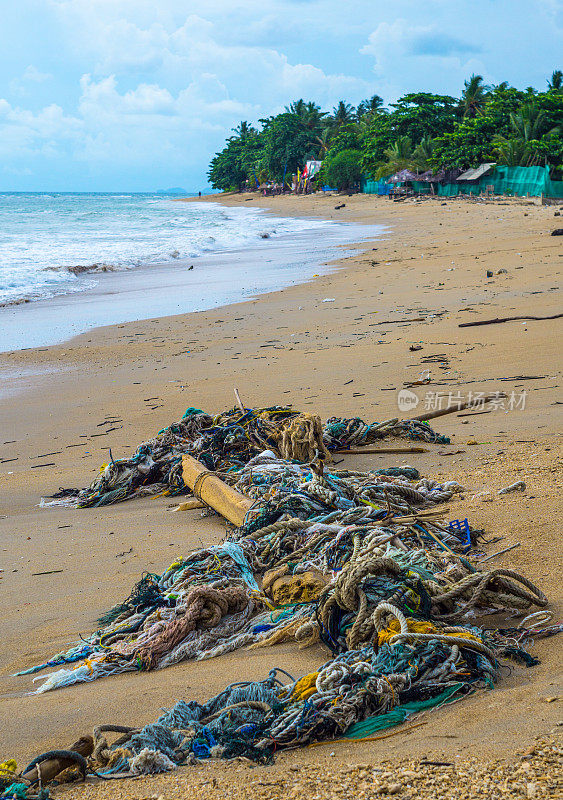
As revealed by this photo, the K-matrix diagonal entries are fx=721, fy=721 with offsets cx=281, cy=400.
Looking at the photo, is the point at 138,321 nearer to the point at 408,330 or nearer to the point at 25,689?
the point at 408,330

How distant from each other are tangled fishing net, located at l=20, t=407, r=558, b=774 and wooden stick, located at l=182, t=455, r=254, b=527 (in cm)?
9

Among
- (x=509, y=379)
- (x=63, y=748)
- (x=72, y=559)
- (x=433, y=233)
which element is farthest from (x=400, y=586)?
(x=433, y=233)

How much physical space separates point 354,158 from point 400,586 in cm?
6661

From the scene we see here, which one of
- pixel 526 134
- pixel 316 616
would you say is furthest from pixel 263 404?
pixel 526 134

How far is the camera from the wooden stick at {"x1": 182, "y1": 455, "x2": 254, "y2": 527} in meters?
4.23

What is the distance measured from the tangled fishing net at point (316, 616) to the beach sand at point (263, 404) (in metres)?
0.10

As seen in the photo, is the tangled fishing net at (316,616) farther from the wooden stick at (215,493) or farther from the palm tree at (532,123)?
the palm tree at (532,123)

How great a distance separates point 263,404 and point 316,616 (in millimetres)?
4135

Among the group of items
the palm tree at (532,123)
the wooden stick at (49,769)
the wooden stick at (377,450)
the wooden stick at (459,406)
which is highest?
the palm tree at (532,123)

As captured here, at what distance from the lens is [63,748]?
2.49m

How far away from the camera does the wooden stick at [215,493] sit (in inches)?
167

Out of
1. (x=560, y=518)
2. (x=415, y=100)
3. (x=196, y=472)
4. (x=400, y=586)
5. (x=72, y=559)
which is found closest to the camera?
(x=400, y=586)

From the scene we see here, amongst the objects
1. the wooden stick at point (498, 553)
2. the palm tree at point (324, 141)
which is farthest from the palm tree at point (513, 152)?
the wooden stick at point (498, 553)

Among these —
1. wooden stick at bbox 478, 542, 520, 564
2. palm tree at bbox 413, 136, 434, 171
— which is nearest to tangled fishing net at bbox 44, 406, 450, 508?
wooden stick at bbox 478, 542, 520, 564
